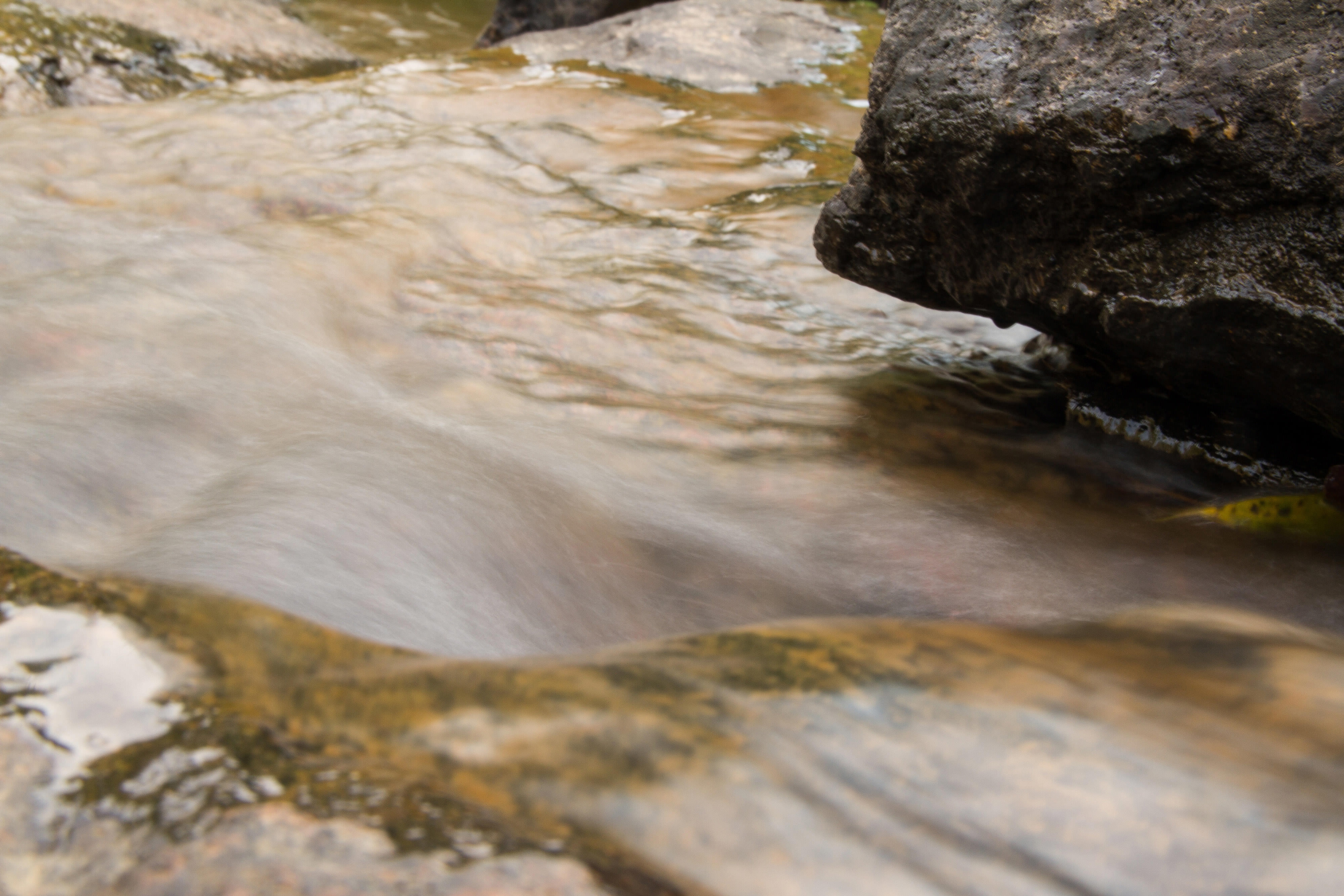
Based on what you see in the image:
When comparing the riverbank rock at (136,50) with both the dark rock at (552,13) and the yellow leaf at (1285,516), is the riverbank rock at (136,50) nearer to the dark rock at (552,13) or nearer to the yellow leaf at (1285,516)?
A: the dark rock at (552,13)

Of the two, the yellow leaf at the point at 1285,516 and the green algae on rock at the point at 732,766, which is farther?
the yellow leaf at the point at 1285,516

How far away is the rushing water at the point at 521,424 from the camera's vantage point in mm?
1935

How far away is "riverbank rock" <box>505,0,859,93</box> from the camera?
752 centimetres

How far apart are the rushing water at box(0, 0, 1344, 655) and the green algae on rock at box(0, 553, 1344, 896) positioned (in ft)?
1.42

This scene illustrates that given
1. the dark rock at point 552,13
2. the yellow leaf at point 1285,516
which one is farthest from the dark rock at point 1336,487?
the dark rock at point 552,13

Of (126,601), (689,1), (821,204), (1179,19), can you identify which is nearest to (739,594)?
(126,601)

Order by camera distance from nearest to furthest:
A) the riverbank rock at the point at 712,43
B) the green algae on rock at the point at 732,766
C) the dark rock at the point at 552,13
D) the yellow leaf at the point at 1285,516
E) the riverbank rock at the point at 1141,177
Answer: the green algae on rock at the point at 732,766
the riverbank rock at the point at 1141,177
the yellow leaf at the point at 1285,516
the riverbank rock at the point at 712,43
the dark rock at the point at 552,13

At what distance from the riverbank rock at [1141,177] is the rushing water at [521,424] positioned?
461 mm

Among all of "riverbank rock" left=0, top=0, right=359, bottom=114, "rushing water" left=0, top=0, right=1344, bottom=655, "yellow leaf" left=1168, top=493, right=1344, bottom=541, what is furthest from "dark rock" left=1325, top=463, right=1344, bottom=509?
"riverbank rock" left=0, top=0, right=359, bottom=114

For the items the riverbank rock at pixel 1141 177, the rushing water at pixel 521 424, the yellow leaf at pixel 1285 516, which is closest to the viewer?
the rushing water at pixel 521 424

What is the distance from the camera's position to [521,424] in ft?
9.16

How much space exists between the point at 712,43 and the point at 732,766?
768 cm

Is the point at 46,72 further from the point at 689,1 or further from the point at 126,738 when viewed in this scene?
the point at 126,738

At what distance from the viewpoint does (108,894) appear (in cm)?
98
